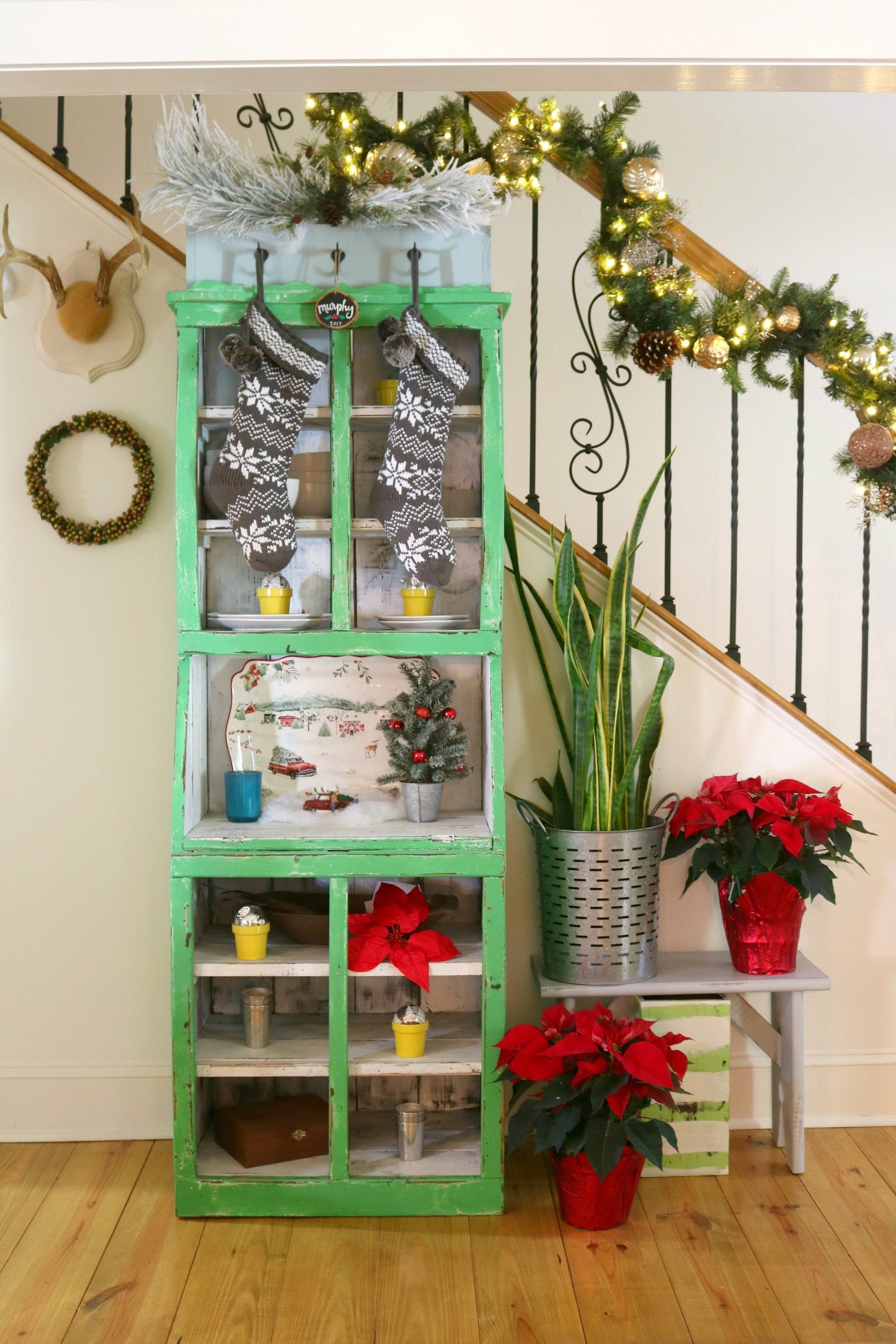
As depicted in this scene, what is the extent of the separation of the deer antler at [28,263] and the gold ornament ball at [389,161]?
78cm

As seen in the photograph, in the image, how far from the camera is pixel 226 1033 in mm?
2385

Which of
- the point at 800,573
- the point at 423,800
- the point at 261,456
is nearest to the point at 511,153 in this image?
the point at 261,456

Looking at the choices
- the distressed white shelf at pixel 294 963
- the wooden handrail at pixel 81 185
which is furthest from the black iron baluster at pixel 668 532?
the wooden handrail at pixel 81 185

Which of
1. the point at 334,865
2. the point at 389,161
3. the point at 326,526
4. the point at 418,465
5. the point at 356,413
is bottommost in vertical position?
the point at 334,865

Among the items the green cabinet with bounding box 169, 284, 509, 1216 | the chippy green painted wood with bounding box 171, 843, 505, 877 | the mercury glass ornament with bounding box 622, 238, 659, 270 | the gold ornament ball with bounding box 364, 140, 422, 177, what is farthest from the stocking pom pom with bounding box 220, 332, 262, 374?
the chippy green painted wood with bounding box 171, 843, 505, 877

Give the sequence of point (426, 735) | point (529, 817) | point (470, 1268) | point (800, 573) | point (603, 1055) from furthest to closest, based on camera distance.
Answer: point (800, 573), point (529, 817), point (426, 735), point (603, 1055), point (470, 1268)

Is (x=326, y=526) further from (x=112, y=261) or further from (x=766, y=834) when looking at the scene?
(x=766, y=834)

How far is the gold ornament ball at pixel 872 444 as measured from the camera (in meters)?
2.06

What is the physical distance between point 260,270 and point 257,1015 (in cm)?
149

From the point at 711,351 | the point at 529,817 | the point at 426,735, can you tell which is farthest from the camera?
the point at 529,817

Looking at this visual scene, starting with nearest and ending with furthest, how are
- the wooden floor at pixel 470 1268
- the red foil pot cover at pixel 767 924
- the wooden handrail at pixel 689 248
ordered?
the wooden floor at pixel 470 1268 → the red foil pot cover at pixel 767 924 → the wooden handrail at pixel 689 248

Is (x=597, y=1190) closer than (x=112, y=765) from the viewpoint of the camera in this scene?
Yes

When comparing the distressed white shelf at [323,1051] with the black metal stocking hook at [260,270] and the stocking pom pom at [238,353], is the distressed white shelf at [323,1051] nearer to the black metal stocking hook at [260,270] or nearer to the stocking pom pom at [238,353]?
the stocking pom pom at [238,353]

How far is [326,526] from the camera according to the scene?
7.46 ft
